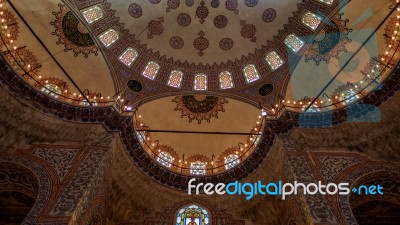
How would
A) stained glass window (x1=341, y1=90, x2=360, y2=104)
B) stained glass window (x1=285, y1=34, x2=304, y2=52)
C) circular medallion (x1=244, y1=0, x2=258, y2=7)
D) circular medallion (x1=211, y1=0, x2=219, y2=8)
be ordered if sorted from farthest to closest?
circular medallion (x1=211, y1=0, x2=219, y2=8) → circular medallion (x1=244, y1=0, x2=258, y2=7) → stained glass window (x1=285, y1=34, x2=304, y2=52) → stained glass window (x1=341, y1=90, x2=360, y2=104)

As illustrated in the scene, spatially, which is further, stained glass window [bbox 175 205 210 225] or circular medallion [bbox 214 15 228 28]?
circular medallion [bbox 214 15 228 28]

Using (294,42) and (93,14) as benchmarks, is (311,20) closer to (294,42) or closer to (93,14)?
(294,42)

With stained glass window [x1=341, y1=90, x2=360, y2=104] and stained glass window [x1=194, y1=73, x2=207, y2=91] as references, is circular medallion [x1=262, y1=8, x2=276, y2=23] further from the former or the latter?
stained glass window [x1=341, y1=90, x2=360, y2=104]

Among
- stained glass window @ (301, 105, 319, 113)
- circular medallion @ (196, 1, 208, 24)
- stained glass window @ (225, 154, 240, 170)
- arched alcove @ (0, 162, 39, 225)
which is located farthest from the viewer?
circular medallion @ (196, 1, 208, 24)

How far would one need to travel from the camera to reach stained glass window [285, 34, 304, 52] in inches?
572

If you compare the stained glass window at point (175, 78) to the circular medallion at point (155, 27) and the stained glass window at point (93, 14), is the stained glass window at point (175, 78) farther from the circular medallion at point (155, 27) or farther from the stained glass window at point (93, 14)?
the stained glass window at point (93, 14)

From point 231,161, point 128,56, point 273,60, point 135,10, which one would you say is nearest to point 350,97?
point 273,60

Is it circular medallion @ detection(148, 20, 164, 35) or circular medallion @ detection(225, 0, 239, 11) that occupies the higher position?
circular medallion @ detection(225, 0, 239, 11)

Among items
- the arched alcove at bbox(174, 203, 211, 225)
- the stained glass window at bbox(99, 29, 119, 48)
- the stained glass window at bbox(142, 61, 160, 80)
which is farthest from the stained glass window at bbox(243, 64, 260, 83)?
the arched alcove at bbox(174, 203, 211, 225)

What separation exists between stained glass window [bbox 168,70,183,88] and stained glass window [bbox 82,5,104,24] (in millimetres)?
3895

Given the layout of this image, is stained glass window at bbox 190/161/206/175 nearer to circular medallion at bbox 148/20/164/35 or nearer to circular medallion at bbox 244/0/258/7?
circular medallion at bbox 148/20/164/35

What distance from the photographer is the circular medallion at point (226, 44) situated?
51.7 ft

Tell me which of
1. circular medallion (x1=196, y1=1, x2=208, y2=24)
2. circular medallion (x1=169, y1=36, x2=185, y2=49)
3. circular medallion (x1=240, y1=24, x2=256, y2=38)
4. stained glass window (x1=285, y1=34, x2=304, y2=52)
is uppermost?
circular medallion (x1=196, y1=1, x2=208, y2=24)

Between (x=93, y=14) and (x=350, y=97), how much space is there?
34.8ft
